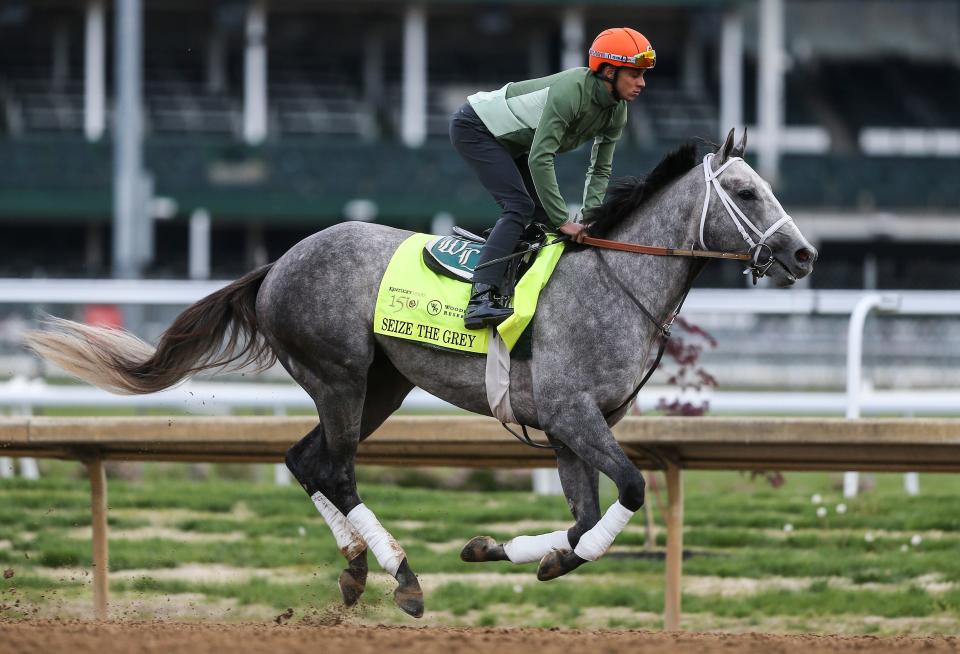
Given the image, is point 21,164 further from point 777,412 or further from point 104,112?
point 777,412

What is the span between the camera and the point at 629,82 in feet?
17.1

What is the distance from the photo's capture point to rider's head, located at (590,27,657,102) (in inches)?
204

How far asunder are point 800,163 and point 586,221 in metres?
21.3

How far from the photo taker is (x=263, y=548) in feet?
24.5

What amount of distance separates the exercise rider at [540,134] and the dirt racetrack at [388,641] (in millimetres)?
1157

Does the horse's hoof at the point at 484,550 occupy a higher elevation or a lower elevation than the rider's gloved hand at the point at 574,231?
lower

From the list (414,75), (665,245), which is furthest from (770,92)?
(665,245)

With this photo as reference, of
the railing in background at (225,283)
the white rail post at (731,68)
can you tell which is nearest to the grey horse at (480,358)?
the railing in background at (225,283)

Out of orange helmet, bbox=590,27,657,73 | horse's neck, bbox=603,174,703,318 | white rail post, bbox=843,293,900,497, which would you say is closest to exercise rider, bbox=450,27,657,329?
orange helmet, bbox=590,27,657,73

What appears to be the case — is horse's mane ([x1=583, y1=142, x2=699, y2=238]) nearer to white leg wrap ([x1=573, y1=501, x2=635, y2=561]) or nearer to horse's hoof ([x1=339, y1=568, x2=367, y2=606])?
white leg wrap ([x1=573, y1=501, x2=635, y2=561])

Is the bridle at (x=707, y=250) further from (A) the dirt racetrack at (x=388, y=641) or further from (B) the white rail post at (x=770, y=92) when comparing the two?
(B) the white rail post at (x=770, y=92)

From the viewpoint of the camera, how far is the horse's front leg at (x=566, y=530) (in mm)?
5160

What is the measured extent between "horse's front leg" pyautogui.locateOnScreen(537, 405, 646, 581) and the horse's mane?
74 centimetres

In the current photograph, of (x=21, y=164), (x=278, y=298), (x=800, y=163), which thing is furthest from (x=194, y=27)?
(x=278, y=298)
